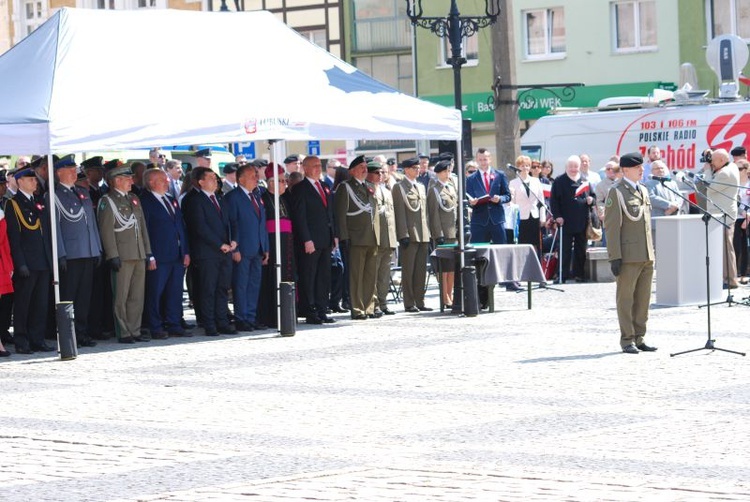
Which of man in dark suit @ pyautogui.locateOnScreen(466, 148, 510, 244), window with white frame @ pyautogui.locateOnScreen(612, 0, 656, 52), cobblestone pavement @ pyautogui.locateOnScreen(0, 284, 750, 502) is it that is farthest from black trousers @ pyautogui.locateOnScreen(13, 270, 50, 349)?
window with white frame @ pyautogui.locateOnScreen(612, 0, 656, 52)

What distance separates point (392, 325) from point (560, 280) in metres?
6.72

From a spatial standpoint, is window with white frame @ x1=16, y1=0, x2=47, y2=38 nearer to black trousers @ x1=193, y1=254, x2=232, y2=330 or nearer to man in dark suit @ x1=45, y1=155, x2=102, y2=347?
black trousers @ x1=193, y1=254, x2=232, y2=330

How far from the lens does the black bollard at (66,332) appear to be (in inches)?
659

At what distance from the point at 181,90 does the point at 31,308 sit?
111 inches

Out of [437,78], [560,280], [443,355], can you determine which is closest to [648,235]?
[443,355]

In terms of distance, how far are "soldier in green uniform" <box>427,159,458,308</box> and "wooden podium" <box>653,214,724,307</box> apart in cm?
266

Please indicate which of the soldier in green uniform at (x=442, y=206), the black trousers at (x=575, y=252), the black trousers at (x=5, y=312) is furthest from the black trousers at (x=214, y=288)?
the black trousers at (x=575, y=252)

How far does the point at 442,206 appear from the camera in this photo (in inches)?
855

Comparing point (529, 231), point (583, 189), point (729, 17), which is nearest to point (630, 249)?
point (529, 231)

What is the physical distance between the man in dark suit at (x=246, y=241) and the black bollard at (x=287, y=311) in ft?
3.29

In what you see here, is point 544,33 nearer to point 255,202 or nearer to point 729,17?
point 729,17

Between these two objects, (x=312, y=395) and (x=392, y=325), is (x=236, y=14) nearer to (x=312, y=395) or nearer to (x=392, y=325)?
(x=392, y=325)

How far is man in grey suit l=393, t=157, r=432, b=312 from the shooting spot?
21094 mm

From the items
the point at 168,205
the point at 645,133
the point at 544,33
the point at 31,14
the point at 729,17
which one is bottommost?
the point at 168,205
